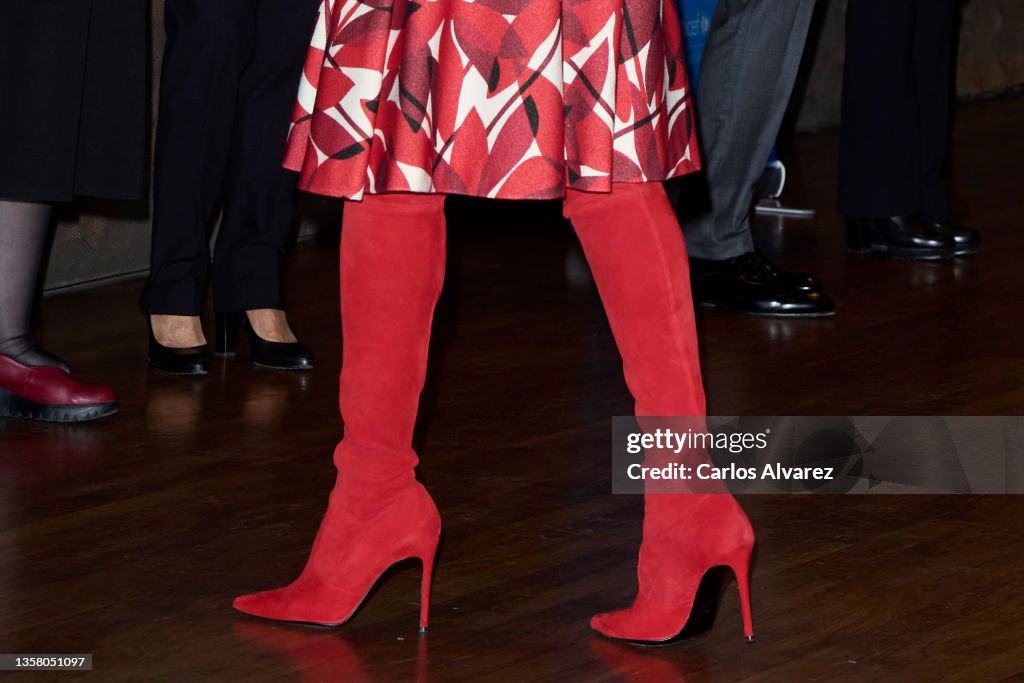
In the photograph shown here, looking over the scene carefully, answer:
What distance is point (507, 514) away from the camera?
171cm

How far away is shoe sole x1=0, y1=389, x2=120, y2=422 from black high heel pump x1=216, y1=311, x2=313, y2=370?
0.96 feet

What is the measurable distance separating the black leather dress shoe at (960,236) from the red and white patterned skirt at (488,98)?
2.05 metres

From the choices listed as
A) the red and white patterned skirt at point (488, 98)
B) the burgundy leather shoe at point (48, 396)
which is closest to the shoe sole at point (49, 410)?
the burgundy leather shoe at point (48, 396)

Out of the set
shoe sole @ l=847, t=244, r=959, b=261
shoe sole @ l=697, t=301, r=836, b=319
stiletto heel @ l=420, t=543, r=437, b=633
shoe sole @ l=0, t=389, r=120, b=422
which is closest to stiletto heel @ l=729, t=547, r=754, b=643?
stiletto heel @ l=420, t=543, r=437, b=633

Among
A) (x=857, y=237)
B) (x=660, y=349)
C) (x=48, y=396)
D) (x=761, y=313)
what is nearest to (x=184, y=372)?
(x=48, y=396)

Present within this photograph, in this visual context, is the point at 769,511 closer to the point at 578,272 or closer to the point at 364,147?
the point at 364,147

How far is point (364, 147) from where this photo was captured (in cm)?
123

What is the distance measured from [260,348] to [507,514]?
0.78 meters

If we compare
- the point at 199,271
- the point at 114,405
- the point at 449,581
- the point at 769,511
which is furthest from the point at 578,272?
the point at 449,581

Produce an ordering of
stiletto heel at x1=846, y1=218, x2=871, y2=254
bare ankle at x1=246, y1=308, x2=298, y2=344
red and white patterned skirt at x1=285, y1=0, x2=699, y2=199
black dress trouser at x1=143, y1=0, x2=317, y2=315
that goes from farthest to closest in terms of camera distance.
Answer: stiletto heel at x1=846, y1=218, x2=871, y2=254 < bare ankle at x1=246, y1=308, x2=298, y2=344 < black dress trouser at x1=143, y1=0, x2=317, y2=315 < red and white patterned skirt at x1=285, y1=0, x2=699, y2=199

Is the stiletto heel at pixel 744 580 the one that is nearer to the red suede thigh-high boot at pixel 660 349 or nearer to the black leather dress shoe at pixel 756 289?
the red suede thigh-high boot at pixel 660 349

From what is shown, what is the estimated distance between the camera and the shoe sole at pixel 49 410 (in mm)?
2066

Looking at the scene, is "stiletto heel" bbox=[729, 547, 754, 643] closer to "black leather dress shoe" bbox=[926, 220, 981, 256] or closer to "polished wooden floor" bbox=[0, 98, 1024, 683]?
"polished wooden floor" bbox=[0, 98, 1024, 683]

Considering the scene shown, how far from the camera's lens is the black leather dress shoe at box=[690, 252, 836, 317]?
2.66 m
